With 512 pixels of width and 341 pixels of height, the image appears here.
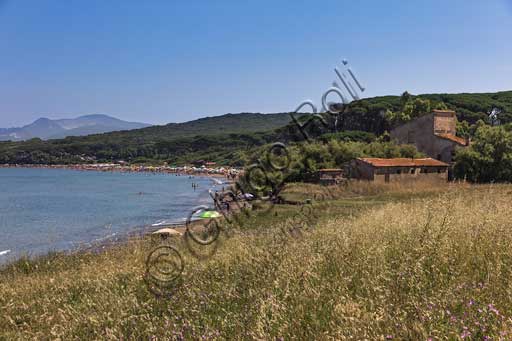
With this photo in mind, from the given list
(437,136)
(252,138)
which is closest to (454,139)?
(437,136)

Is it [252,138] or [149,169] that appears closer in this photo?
[149,169]

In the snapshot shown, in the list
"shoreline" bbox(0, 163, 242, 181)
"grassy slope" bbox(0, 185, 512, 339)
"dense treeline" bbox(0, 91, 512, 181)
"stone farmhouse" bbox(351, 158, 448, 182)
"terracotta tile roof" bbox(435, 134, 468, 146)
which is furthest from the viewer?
"shoreline" bbox(0, 163, 242, 181)

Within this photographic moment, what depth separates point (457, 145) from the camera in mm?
43188

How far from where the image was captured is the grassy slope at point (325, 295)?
295 cm

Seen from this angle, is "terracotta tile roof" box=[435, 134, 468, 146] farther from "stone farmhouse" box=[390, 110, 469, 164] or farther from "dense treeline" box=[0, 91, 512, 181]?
"dense treeline" box=[0, 91, 512, 181]

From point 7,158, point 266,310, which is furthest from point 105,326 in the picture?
point 7,158

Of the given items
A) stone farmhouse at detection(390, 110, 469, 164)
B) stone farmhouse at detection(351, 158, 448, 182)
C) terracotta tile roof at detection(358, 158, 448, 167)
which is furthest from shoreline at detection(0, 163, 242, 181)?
terracotta tile roof at detection(358, 158, 448, 167)

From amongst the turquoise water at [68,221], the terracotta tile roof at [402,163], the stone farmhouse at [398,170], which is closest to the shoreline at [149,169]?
the turquoise water at [68,221]

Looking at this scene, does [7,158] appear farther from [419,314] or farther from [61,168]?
[419,314]

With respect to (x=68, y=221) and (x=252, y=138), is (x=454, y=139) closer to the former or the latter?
(x=68, y=221)

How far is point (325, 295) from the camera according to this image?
3.63 metres

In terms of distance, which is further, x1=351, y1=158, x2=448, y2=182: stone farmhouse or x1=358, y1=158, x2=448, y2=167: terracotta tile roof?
x1=358, y1=158, x2=448, y2=167: terracotta tile roof

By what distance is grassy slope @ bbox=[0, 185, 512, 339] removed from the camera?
9.68 feet

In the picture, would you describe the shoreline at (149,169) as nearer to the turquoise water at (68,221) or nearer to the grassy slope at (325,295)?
the turquoise water at (68,221)
